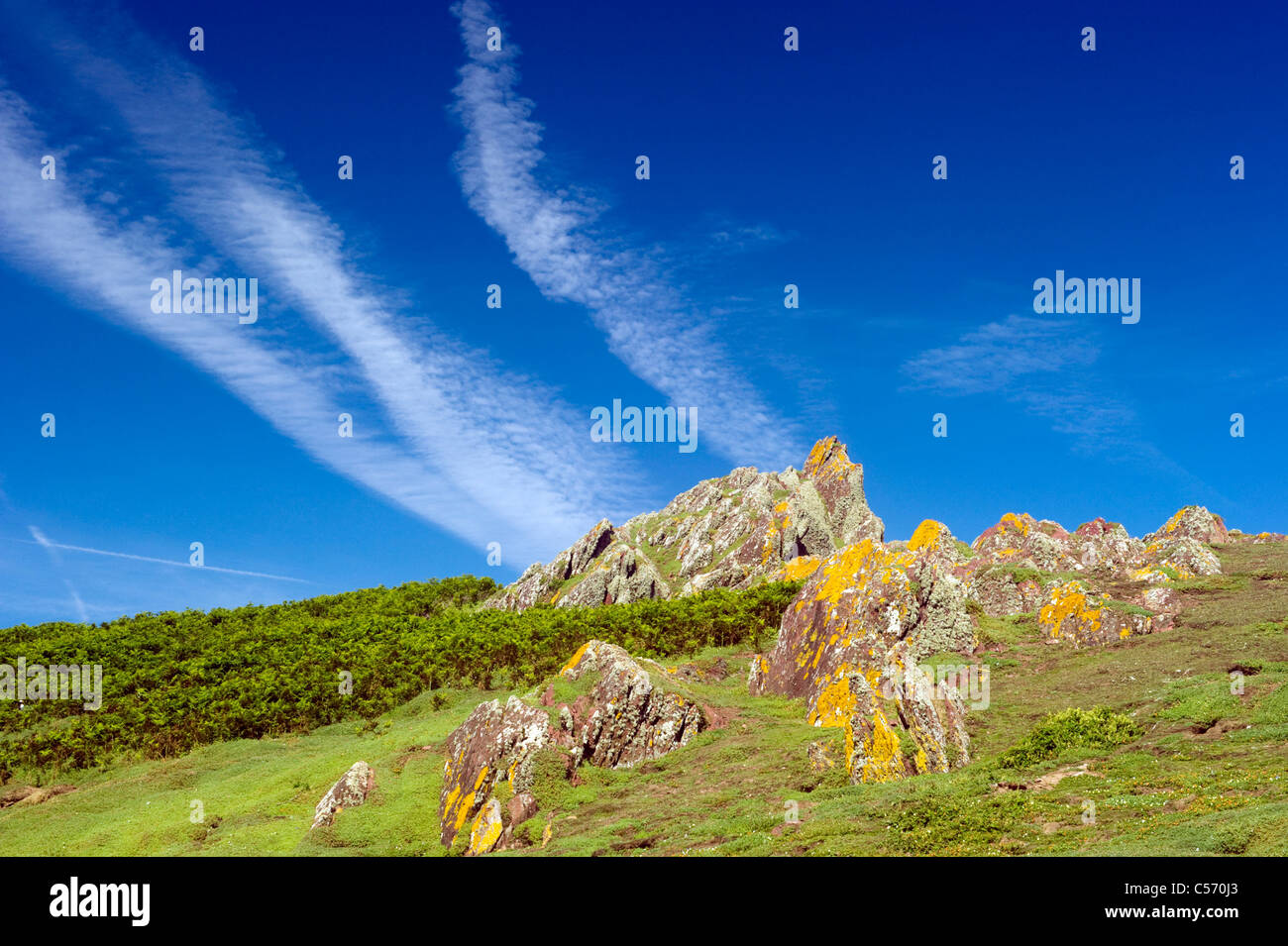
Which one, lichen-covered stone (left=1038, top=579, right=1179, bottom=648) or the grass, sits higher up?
lichen-covered stone (left=1038, top=579, right=1179, bottom=648)

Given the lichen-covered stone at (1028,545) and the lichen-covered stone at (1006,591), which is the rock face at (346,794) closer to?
the lichen-covered stone at (1006,591)

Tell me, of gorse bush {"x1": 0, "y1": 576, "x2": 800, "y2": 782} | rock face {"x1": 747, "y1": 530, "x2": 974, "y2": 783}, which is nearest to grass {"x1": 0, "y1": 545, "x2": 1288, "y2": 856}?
rock face {"x1": 747, "y1": 530, "x2": 974, "y2": 783}

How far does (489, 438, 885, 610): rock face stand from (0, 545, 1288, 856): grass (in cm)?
2988

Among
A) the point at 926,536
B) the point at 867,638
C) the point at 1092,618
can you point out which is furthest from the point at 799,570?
the point at 867,638

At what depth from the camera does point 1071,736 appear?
24422 mm

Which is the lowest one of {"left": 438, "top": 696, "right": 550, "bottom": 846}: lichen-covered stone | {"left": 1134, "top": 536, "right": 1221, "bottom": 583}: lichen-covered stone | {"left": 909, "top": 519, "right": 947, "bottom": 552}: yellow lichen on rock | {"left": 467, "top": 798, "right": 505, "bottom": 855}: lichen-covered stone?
{"left": 467, "top": 798, "right": 505, "bottom": 855}: lichen-covered stone

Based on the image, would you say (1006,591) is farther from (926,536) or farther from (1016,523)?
(1016,523)

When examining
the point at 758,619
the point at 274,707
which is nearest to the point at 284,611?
the point at 274,707

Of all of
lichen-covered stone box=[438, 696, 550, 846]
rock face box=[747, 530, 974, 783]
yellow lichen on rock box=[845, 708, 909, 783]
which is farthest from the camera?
rock face box=[747, 530, 974, 783]

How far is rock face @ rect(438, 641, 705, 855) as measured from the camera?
27344mm

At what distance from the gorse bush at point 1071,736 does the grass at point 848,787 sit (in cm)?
14

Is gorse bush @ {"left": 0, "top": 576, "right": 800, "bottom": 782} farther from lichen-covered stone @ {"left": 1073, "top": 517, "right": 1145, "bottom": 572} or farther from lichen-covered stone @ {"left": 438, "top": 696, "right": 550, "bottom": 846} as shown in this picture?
lichen-covered stone @ {"left": 1073, "top": 517, "right": 1145, "bottom": 572}
